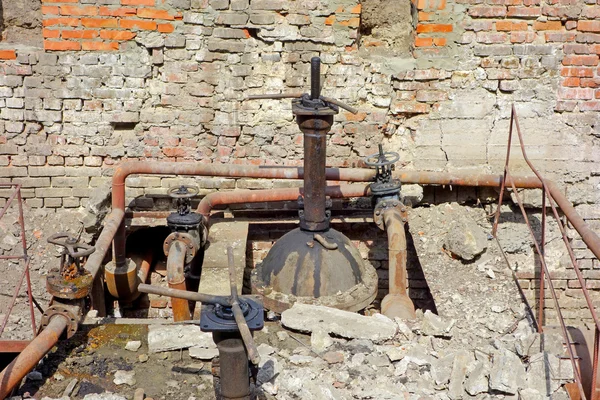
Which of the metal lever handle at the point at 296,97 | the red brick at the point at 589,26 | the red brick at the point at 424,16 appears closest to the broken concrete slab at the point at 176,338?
the metal lever handle at the point at 296,97

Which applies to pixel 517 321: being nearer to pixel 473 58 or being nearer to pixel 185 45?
pixel 473 58

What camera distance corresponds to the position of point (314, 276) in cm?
508

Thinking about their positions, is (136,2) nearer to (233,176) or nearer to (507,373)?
(233,176)

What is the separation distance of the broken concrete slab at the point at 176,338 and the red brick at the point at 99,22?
2.73m

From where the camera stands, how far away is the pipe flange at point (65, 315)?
4.47 meters

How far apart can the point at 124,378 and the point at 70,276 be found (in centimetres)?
75

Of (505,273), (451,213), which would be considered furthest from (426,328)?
(451,213)

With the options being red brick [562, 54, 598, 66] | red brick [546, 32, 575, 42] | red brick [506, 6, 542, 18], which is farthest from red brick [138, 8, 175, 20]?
red brick [562, 54, 598, 66]

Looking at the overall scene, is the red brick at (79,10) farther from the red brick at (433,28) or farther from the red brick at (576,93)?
the red brick at (576,93)

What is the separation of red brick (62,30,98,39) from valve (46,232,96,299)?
7.18 feet

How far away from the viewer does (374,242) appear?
21.9 ft

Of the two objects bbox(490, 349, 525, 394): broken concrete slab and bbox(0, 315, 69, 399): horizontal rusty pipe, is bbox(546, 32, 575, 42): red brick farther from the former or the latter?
bbox(0, 315, 69, 399): horizontal rusty pipe

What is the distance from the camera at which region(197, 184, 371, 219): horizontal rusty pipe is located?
5988mm

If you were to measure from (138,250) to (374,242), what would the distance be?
86.4 inches
